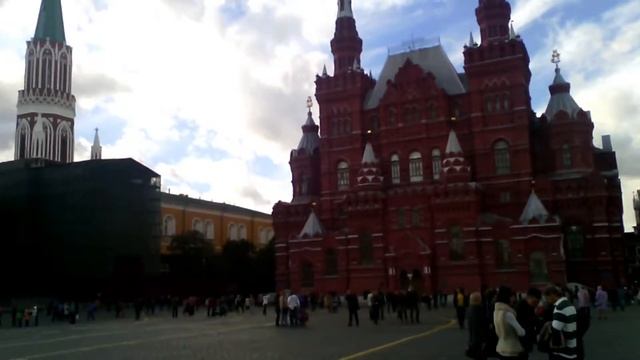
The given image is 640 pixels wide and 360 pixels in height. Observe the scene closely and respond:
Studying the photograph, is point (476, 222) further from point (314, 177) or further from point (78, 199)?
point (78, 199)

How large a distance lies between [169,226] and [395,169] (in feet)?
145

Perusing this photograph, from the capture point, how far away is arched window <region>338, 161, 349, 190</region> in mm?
67688

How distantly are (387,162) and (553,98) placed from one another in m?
17.6

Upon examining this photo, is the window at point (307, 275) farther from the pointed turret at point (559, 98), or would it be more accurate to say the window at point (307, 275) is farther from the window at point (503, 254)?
the pointed turret at point (559, 98)

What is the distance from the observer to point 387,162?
6512 cm

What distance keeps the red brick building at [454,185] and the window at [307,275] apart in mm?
252

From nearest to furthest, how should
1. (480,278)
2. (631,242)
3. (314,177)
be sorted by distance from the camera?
1. (480,278)
2. (314,177)
3. (631,242)

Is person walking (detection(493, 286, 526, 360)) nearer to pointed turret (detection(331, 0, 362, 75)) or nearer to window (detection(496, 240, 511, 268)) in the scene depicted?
window (detection(496, 240, 511, 268))

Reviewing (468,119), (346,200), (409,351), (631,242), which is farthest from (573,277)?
(631,242)

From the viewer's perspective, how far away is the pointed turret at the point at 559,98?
61.2 meters

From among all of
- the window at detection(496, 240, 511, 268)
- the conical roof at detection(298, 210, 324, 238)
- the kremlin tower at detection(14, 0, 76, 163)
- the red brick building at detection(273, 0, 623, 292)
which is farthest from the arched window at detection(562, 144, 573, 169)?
the kremlin tower at detection(14, 0, 76, 163)

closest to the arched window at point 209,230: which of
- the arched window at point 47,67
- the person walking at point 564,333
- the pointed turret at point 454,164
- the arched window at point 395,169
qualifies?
the arched window at point 47,67

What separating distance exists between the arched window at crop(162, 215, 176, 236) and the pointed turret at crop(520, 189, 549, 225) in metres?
56.6

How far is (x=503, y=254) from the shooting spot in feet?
183
